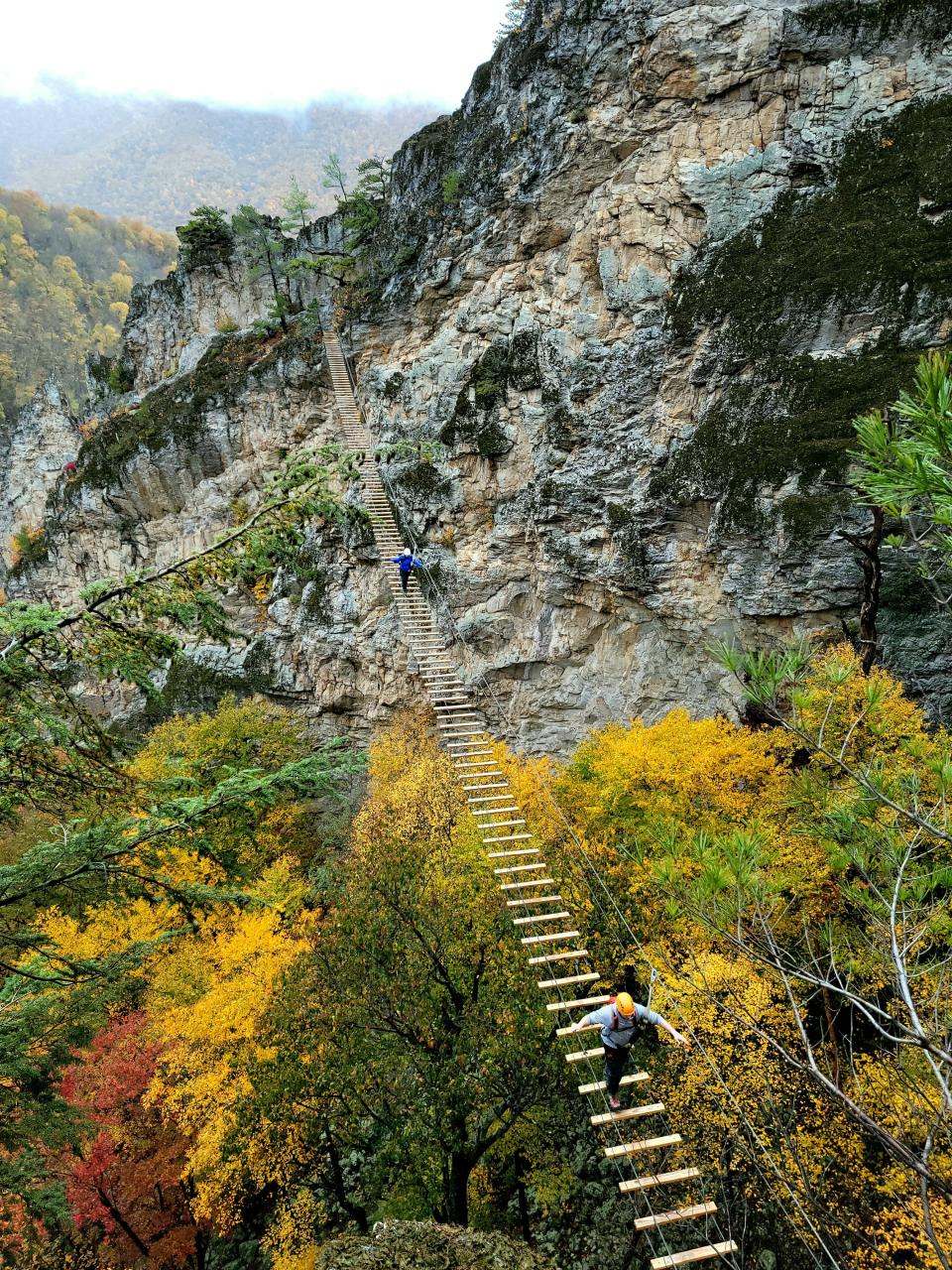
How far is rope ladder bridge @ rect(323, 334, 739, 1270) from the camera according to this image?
5.45 m

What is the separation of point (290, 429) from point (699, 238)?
1939 centimetres

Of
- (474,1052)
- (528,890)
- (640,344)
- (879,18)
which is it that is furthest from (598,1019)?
(879,18)

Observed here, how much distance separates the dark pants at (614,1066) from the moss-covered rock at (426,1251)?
3.28 m

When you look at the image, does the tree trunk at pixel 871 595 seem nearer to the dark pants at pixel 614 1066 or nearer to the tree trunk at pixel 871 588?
the tree trunk at pixel 871 588

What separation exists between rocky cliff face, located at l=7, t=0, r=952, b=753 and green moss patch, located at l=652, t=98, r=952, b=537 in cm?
6

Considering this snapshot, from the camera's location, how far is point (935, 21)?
1456 centimetres

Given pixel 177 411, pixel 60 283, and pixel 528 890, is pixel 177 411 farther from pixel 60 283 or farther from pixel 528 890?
pixel 60 283

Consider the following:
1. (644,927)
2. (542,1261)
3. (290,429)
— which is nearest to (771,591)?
(644,927)

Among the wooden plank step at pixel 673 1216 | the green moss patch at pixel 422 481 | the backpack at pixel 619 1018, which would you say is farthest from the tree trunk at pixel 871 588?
the green moss patch at pixel 422 481

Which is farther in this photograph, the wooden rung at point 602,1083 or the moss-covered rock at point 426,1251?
the moss-covered rock at point 426,1251

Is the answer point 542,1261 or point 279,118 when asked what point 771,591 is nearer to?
point 542,1261

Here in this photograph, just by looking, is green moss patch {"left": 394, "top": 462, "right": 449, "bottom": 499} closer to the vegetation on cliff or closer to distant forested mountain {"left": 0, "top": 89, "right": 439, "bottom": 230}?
the vegetation on cliff

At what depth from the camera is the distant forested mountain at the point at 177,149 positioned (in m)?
144

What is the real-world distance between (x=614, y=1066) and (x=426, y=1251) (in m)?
3.86
